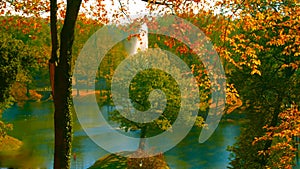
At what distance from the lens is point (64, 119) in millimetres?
9102

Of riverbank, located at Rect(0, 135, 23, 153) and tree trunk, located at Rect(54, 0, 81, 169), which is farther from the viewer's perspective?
riverbank, located at Rect(0, 135, 23, 153)

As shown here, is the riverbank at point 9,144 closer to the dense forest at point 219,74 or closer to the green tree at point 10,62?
the dense forest at point 219,74

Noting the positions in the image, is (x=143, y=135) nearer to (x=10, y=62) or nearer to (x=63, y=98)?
(x=10, y=62)

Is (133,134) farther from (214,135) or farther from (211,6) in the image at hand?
(211,6)

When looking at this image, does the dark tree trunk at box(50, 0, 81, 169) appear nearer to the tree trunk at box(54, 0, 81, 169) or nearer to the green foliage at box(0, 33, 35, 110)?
the tree trunk at box(54, 0, 81, 169)

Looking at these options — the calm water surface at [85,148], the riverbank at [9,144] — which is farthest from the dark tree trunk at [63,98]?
the riverbank at [9,144]

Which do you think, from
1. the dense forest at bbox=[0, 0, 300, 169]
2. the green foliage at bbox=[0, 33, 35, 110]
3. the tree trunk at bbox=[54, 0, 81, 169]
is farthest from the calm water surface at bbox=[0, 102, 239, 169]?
the tree trunk at bbox=[54, 0, 81, 169]

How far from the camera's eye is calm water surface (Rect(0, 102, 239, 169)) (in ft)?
100

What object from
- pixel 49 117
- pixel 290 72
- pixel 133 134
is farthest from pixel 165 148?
pixel 49 117

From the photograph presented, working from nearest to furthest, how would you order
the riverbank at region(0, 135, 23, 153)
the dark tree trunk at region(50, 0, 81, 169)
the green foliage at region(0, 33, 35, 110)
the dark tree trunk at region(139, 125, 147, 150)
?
the dark tree trunk at region(50, 0, 81, 169), the green foliage at region(0, 33, 35, 110), the dark tree trunk at region(139, 125, 147, 150), the riverbank at region(0, 135, 23, 153)

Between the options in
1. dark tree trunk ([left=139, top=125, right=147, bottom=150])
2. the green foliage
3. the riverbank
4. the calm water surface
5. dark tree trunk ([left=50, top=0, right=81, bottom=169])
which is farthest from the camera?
the riverbank

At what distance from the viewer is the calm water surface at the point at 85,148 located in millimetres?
30547

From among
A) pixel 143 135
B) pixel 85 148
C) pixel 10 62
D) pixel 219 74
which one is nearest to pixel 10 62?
pixel 10 62

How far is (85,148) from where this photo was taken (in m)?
35.4
